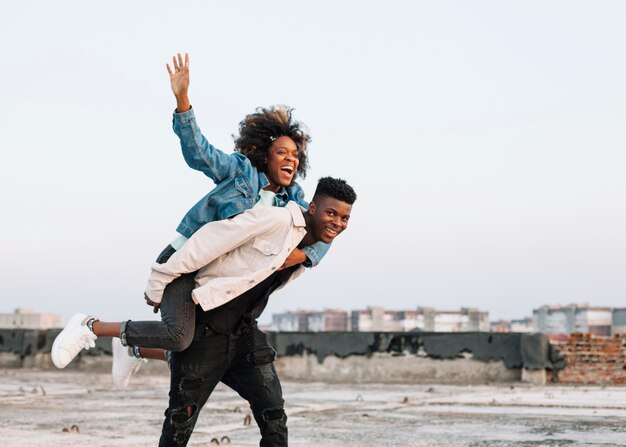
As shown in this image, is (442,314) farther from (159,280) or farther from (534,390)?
(159,280)

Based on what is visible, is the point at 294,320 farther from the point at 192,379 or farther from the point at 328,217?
the point at 328,217

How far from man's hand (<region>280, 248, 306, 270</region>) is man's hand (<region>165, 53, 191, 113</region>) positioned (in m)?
0.73

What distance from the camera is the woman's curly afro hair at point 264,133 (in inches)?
149

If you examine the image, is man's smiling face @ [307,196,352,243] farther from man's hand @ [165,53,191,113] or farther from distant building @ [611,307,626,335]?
distant building @ [611,307,626,335]

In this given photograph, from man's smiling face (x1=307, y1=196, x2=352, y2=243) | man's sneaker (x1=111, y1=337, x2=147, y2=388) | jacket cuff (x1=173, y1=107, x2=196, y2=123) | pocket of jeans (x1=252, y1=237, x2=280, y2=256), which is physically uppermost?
jacket cuff (x1=173, y1=107, x2=196, y2=123)

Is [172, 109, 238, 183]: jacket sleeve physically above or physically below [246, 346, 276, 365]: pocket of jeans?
above

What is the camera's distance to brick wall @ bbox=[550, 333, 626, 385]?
12516mm

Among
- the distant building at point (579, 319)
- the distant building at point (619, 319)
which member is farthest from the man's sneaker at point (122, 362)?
the distant building at point (579, 319)

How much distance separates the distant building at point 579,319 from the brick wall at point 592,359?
2154 inches

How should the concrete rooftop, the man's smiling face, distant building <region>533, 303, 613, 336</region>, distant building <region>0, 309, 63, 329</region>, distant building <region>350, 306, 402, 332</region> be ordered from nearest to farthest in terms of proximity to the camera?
the man's smiling face < the concrete rooftop < distant building <region>0, 309, 63, 329</region> < distant building <region>533, 303, 613, 336</region> < distant building <region>350, 306, 402, 332</region>

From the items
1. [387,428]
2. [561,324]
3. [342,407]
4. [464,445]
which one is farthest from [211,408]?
[561,324]

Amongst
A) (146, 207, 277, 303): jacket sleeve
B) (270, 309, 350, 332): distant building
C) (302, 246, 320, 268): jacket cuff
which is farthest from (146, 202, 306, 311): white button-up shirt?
(270, 309, 350, 332): distant building

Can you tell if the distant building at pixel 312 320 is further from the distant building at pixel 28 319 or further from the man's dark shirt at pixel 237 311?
the man's dark shirt at pixel 237 311

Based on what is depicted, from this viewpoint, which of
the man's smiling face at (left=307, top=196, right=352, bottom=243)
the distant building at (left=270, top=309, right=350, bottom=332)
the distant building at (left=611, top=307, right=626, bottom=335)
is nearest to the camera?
the man's smiling face at (left=307, top=196, right=352, bottom=243)
